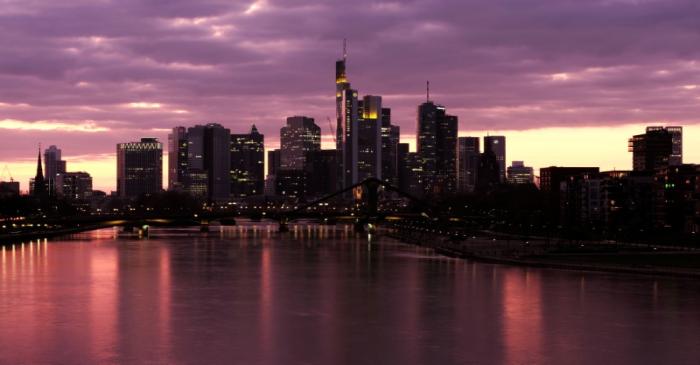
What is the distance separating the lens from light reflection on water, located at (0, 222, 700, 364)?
41.3 m

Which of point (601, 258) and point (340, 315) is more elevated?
point (601, 258)

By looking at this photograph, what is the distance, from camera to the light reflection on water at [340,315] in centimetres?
4132

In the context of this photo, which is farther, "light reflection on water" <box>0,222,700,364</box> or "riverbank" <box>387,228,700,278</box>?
"riverbank" <box>387,228,700,278</box>

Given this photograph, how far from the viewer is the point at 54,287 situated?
72.9 meters

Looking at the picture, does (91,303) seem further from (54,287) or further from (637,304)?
(637,304)

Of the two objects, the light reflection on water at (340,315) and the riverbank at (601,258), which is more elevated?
the riverbank at (601,258)

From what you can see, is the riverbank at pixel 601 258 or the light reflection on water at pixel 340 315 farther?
the riverbank at pixel 601 258

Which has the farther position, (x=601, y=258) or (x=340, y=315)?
(x=601, y=258)

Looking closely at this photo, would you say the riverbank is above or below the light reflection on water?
above

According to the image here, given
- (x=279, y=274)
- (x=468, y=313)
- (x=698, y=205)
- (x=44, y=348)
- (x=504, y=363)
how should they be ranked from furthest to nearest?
(x=698, y=205)
(x=279, y=274)
(x=468, y=313)
(x=44, y=348)
(x=504, y=363)

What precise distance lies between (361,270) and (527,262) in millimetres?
14590

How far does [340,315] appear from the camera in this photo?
54.7 meters

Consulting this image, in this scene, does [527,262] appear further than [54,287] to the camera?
Yes

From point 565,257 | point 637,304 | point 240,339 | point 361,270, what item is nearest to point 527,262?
point 565,257
